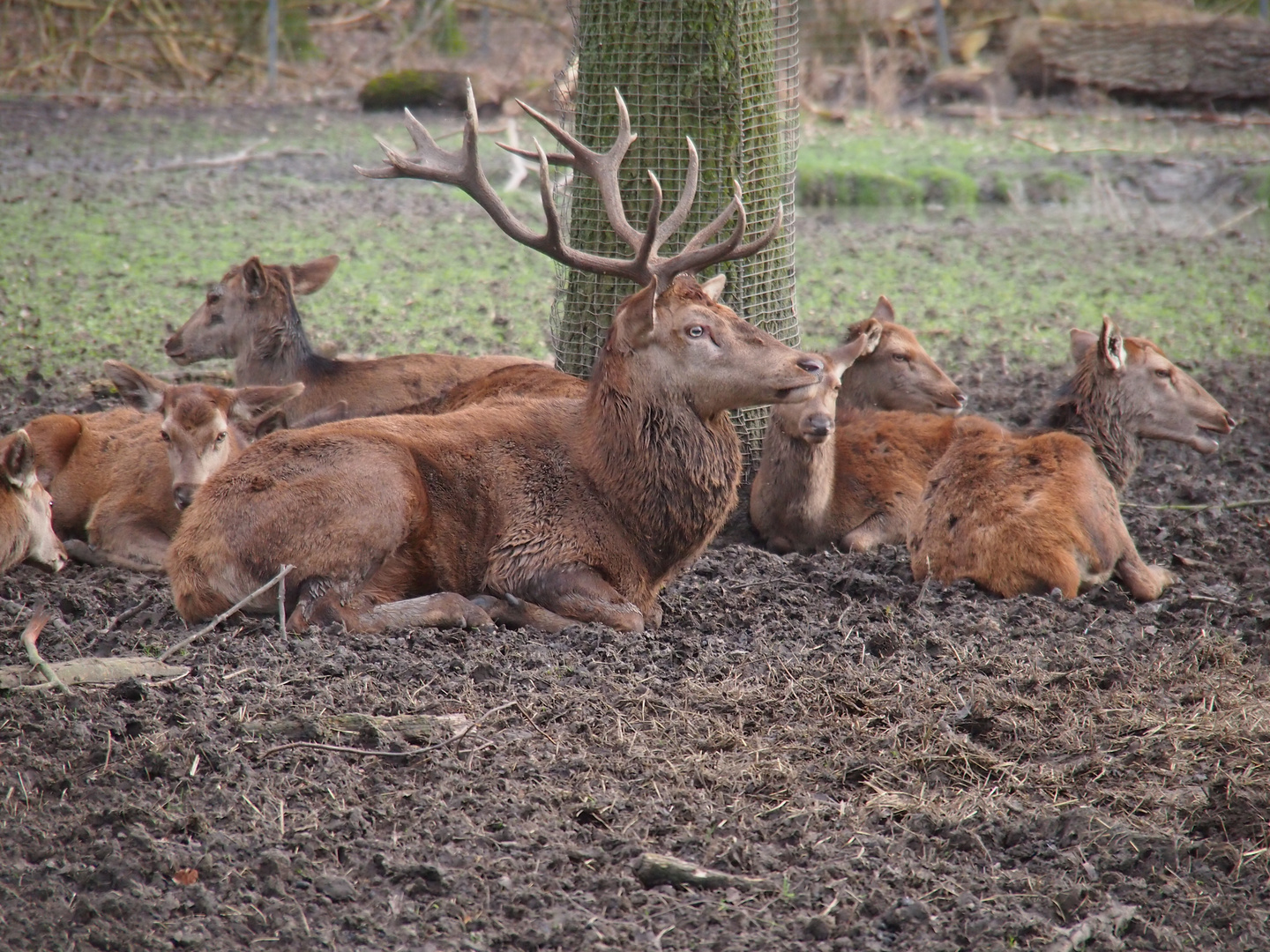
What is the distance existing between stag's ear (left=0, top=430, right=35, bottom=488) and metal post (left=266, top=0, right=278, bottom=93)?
15.3 m

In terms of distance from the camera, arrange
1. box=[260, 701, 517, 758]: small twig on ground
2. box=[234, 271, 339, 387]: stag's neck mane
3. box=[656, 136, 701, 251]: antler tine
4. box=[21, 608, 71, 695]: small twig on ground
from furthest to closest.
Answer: box=[234, 271, 339, 387]: stag's neck mane → box=[656, 136, 701, 251]: antler tine → box=[21, 608, 71, 695]: small twig on ground → box=[260, 701, 517, 758]: small twig on ground

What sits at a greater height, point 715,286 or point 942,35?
point 942,35

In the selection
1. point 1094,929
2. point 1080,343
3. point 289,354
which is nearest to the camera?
point 1094,929

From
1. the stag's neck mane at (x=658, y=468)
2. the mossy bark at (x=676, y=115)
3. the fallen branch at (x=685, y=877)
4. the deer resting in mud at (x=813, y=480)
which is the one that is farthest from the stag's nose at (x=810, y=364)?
the fallen branch at (x=685, y=877)

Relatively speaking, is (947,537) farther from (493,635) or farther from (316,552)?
A: (316,552)

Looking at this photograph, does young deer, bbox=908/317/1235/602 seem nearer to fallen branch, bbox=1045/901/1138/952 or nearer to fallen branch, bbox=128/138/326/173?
fallen branch, bbox=1045/901/1138/952

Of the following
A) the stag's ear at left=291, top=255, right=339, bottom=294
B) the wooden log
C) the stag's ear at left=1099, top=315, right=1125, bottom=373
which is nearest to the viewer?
the stag's ear at left=1099, top=315, right=1125, bottom=373

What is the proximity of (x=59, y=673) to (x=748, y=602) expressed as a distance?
2.84 metres

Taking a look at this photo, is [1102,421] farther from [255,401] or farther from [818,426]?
[255,401]

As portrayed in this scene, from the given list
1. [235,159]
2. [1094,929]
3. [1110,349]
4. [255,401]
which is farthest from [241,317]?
[235,159]

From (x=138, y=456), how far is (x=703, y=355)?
3.25 metres

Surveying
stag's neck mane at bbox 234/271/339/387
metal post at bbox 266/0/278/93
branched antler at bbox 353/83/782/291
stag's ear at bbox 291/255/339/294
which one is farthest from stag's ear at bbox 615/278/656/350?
metal post at bbox 266/0/278/93

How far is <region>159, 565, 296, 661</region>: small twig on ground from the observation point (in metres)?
4.93

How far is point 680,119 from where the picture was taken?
725cm
